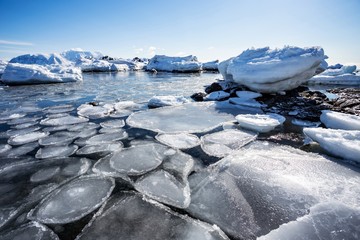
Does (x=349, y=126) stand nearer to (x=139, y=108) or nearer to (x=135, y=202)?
(x=135, y=202)

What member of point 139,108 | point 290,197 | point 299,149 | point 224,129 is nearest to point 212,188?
point 290,197

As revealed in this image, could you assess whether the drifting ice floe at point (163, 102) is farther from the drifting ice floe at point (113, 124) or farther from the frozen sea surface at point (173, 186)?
the frozen sea surface at point (173, 186)

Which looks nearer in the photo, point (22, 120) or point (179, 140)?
point (179, 140)

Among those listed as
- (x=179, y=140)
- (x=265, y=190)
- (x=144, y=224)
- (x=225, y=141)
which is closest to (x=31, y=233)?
Result: (x=144, y=224)

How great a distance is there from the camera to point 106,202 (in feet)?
5.69

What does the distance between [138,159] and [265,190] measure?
4.77ft

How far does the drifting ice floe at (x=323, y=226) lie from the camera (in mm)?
1370

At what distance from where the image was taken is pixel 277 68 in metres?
5.46

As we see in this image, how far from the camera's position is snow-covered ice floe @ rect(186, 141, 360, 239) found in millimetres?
1549

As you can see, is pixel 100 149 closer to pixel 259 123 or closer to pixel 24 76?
pixel 259 123

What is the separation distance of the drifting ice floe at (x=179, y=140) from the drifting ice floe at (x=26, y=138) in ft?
6.31

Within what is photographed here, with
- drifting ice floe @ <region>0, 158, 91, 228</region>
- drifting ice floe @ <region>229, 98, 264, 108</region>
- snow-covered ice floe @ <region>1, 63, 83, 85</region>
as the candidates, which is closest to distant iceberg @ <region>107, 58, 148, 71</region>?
snow-covered ice floe @ <region>1, 63, 83, 85</region>

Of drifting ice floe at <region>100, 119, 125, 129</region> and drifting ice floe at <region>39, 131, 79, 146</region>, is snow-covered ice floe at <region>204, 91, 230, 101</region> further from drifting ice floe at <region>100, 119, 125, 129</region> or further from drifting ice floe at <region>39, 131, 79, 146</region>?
drifting ice floe at <region>39, 131, 79, 146</region>

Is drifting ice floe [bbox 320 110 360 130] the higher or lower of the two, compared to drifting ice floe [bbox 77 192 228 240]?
higher
